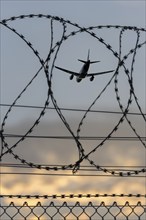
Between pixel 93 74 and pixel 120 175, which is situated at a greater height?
pixel 93 74

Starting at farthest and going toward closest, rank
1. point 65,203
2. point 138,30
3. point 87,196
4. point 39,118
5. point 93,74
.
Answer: point 93,74
point 138,30
point 39,118
point 87,196
point 65,203

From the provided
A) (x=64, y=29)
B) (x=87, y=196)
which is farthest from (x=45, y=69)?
(x=87, y=196)

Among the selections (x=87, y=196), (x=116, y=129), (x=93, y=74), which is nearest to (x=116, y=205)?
(x=87, y=196)

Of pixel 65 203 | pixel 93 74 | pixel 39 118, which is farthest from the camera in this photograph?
pixel 93 74

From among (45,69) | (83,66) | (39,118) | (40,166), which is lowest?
(40,166)

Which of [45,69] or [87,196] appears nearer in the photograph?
[87,196]

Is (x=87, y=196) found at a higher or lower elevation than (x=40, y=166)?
lower

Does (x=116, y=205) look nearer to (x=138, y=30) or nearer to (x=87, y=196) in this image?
(x=87, y=196)

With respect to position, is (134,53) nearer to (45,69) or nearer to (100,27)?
(100,27)

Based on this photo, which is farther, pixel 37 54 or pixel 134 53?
pixel 134 53
